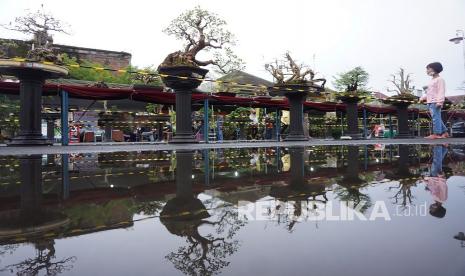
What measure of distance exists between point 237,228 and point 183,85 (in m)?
10.5

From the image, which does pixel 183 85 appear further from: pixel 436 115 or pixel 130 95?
pixel 436 115

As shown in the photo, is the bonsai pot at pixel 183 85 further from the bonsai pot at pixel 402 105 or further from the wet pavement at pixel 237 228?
the bonsai pot at pixel 402 105

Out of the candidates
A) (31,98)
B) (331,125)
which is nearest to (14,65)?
(31,98)

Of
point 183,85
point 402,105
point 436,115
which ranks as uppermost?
point 183,85

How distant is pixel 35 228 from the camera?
7.11ft

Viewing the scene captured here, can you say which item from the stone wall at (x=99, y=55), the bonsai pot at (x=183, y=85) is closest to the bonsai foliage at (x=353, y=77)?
the stone wall at (x=99, y=55)

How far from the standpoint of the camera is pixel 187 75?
39.7 feet

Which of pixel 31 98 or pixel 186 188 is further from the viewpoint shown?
pixel 31 98

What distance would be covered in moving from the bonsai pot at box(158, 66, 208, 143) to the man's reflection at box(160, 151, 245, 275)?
9.10 metres

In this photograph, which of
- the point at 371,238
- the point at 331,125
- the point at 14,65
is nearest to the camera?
the point at 371,238

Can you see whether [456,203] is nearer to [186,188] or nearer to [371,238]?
[371,238]

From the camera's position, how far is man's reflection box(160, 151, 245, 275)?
157 centimetres

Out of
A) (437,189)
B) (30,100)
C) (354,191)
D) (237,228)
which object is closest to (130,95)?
(30,100)

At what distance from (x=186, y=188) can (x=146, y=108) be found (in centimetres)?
2526
